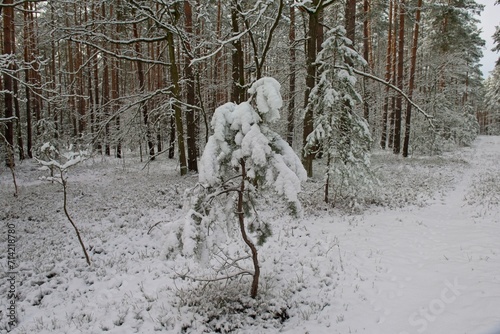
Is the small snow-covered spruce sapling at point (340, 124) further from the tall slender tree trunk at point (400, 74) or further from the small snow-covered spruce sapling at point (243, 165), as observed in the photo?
the tall slender tree trunk at point (400, 74)

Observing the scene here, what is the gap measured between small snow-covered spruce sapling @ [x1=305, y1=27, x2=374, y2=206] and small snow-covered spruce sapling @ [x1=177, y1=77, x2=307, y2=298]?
5430 millimetres

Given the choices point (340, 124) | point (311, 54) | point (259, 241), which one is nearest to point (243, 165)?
point (259, 241)

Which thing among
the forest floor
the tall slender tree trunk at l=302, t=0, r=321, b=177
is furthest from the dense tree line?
the forest floor

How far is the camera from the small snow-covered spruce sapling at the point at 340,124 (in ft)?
31.6

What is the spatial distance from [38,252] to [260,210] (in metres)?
6.22

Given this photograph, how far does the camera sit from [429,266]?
19.8ft

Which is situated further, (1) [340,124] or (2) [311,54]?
(2) [311,54]

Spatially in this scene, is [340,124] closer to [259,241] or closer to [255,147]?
[259,241]

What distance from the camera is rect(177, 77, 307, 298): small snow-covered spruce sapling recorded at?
13.8ft

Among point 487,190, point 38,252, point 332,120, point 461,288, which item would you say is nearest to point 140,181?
point 38,252

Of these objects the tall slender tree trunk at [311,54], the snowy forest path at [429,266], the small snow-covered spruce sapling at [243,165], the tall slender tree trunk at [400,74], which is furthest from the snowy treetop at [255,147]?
the tall slender tree trunk at [400,74]

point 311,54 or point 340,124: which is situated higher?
point 311,54

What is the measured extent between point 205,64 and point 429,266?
19.8 meters

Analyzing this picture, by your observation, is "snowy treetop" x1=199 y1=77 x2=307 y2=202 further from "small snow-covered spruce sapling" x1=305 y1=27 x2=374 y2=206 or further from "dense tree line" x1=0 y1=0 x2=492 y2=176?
"small snow-covered spruce sapling" x1=305 y1=27 x2=374 y2=206
